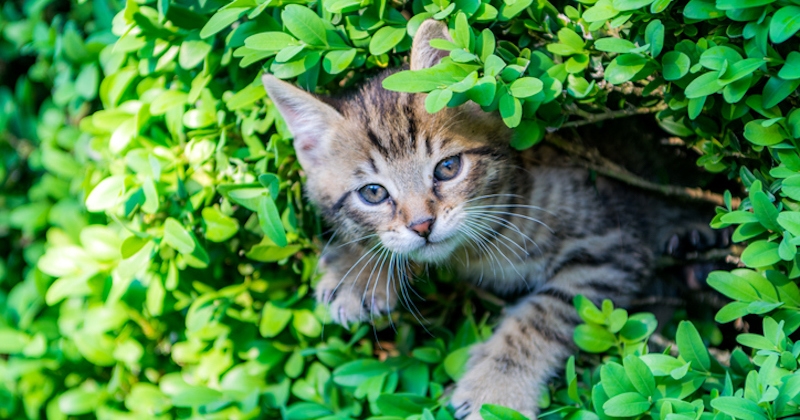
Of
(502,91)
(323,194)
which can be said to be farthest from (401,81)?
(323,194)

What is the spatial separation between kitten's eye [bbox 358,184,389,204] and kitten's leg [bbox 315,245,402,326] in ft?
0.58

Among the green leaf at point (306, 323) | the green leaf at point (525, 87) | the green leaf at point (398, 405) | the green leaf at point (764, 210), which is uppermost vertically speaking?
the green leaf at point (525, 87)

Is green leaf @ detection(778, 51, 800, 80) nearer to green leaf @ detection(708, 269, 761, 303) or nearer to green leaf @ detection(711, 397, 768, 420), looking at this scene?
green leaf @ detection(708, 269, 761, 303)

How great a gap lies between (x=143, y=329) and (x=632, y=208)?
5.33ft

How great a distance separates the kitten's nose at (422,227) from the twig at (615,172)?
531 millimetres

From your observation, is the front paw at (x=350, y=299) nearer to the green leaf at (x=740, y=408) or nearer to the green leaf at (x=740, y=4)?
the green leaf at (x=740, y=408)

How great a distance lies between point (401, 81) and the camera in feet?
4.70

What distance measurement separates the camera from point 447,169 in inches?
71.4

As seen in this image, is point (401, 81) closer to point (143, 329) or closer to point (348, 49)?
point (348, 49)

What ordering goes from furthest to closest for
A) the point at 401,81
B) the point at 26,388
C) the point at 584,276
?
1. the point at 26,388
2. the point at 584,276
3. the point at 401,81

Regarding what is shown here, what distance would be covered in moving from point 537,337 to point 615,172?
540 mm

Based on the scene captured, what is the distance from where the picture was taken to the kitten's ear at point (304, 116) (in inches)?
67.8

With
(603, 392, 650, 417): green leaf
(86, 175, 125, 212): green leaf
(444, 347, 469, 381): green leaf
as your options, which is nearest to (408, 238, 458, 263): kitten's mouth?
(444, 347, 469, 381): green leaf

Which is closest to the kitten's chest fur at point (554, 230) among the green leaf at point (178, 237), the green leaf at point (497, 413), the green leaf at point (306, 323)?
the green leaf at point (306, 323)
